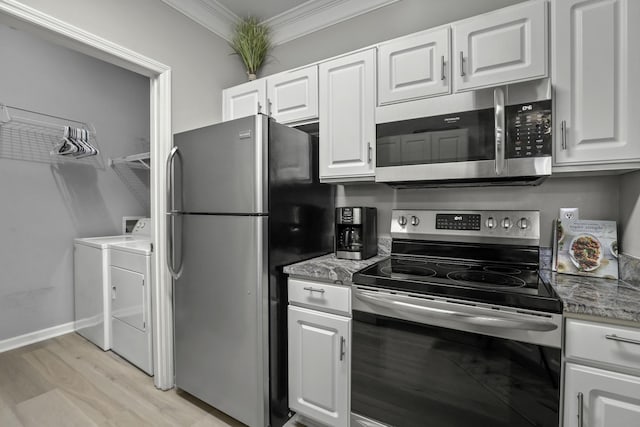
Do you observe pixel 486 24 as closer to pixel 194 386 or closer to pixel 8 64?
pixel 194 386

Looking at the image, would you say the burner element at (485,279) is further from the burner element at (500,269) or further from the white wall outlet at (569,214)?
the white wall outlet at (569,214)

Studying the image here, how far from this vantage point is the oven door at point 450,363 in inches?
41.0

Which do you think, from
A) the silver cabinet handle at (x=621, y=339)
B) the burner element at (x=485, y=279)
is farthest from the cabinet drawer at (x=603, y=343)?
the burner element at (x=485, y=279)

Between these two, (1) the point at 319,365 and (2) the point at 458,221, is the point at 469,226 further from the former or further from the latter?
(1) the point at 319,365

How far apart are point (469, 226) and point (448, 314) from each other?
2.36 ft

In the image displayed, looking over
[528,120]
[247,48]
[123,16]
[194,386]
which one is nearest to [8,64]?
[123,16]


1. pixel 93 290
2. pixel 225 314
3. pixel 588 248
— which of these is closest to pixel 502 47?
pixel 588 248

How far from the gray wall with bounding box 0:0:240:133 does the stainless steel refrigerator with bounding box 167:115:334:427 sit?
1.56 feet

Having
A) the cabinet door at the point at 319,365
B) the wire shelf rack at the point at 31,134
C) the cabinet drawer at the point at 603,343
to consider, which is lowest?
the cabinet door at the point at 319,365

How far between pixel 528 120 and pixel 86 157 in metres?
3.74

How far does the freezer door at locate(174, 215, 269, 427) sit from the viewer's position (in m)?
1.52

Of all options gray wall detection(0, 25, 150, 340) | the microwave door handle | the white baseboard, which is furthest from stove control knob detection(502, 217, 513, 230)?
the white baseboard

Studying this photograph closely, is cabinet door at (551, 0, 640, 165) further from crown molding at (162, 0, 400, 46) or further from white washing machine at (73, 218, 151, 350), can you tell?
white washing machine at (73, 218, 151, 350)

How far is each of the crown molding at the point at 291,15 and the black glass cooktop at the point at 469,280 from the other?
1.79m
